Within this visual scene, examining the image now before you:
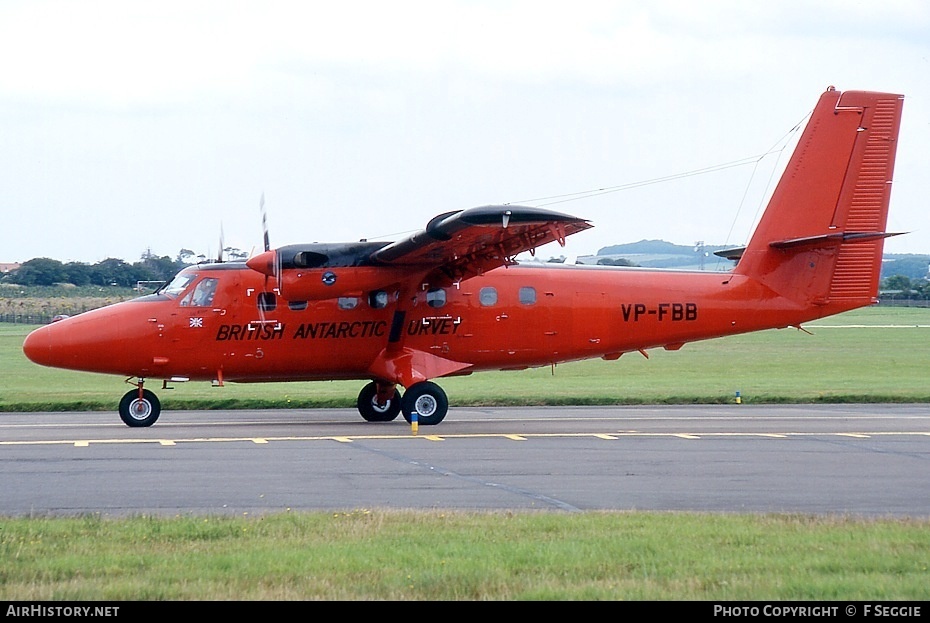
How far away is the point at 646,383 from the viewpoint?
35.6 metres

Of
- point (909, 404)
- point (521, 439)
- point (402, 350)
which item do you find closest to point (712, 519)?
point (521, 439)

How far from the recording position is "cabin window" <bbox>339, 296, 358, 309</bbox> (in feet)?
71.4

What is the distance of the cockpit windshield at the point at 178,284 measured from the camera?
71.1ft

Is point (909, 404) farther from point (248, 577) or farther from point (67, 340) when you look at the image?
point (248, 577)

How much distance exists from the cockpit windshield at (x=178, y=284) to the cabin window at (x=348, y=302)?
2827 millimetres

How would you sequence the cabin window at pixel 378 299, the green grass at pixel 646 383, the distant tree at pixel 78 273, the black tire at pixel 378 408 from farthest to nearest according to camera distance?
the distant tree at pixel 78 273 < the green grass at pixel 646 383 < the black tire at pixel 378 408 < the cabin window at pixel 378 299

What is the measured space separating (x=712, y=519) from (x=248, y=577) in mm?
4644

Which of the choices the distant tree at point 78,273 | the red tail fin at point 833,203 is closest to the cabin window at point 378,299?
the red tail fin at point 833,203

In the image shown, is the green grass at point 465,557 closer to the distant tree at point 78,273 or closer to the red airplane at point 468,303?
the red airplane at point 468,303

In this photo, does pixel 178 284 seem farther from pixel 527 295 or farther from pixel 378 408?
pixel 527 295

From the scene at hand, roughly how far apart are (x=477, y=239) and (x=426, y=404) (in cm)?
347

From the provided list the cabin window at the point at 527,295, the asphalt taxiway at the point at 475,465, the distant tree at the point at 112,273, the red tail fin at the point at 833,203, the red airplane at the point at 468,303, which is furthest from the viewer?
the distant tree at the point at 112,273

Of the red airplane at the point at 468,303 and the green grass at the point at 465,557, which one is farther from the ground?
the red airplane at the point at 468,303

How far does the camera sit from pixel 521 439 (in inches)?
724
